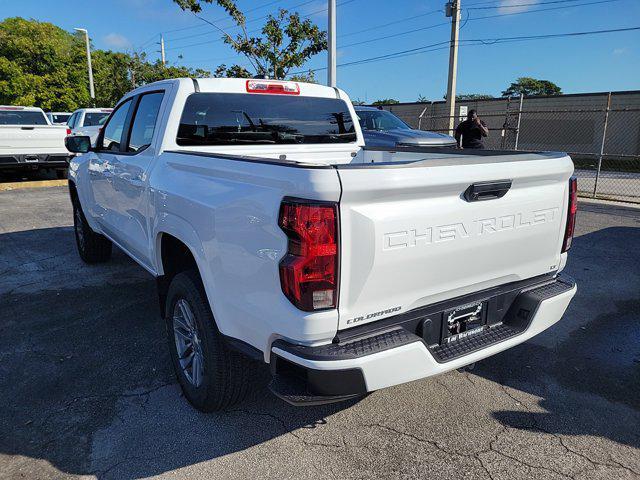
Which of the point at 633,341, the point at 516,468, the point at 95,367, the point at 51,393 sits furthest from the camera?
the point at 633,341

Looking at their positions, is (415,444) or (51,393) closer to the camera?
(415,444)

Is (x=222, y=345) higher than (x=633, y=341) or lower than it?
higher

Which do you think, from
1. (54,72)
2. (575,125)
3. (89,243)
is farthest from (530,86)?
(89,243)

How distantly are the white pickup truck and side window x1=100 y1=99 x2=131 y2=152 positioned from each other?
37.4 inches

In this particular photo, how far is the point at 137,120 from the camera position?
13.4 feet

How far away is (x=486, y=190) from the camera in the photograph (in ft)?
8.05

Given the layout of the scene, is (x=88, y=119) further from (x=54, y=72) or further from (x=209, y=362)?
(x=54, y=72)

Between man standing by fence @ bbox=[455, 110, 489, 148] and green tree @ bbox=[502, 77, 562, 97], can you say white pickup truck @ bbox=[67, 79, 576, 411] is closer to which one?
man standing by fence @ bbox=[455, 110, 489, 148]

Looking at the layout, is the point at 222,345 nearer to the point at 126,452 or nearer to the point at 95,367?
the point at 126,452

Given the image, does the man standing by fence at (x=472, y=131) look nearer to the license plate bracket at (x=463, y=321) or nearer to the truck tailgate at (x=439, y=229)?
the truck tailgate at (x=439, y=229)

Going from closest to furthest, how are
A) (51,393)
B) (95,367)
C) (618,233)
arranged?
(51,393), (95,367), (618,233)

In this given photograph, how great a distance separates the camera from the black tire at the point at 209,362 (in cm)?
270

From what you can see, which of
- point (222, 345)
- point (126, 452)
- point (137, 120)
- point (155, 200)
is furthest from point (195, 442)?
point (137, 120)

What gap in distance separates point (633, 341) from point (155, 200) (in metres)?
3.95
